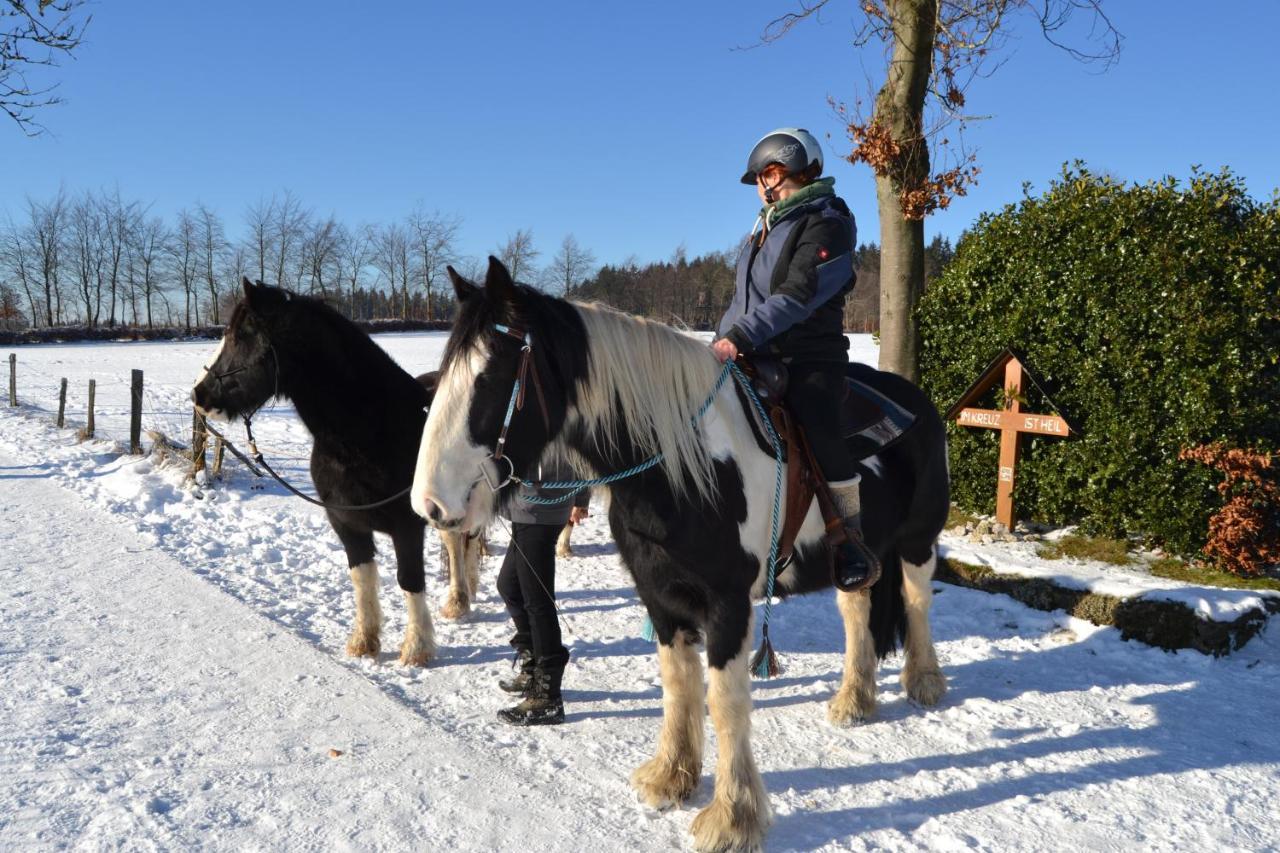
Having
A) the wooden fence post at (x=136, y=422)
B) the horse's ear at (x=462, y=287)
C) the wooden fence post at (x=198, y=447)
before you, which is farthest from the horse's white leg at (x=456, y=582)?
the wooden fence post at (x=136, y=422)

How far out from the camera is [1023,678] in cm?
429

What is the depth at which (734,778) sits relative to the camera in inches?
109

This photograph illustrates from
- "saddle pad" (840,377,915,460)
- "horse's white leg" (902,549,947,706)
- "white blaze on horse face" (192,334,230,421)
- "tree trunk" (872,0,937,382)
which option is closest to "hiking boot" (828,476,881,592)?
"saddle pad" (840,377,915,460)

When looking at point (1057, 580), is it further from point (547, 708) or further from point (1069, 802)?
point (547, 708)

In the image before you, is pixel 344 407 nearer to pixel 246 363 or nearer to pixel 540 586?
pixel 246 363

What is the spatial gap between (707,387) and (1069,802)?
2331 mm

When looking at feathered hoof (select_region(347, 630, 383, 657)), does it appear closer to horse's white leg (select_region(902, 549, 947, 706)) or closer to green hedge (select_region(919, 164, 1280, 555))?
horse's white leg (select_region(902, 549, 947, 706))

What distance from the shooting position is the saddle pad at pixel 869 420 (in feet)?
11.4

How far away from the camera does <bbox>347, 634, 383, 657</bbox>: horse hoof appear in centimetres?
453

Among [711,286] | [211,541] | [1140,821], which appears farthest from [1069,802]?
[711,286]

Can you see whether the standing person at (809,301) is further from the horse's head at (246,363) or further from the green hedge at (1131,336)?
the green hedge at (1131,336)

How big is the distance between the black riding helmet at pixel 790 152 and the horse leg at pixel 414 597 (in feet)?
9.51

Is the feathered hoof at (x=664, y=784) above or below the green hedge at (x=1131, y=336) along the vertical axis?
below

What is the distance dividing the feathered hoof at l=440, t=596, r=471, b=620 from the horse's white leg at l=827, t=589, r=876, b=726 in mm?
2715
